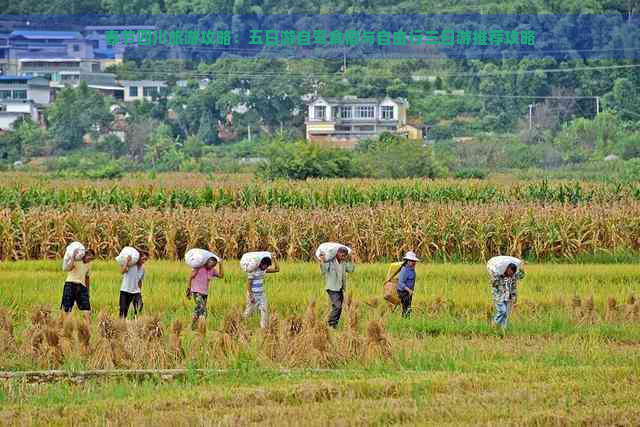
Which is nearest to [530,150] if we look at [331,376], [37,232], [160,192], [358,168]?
[358,168]

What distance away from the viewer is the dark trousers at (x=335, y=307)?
1786 centimetres

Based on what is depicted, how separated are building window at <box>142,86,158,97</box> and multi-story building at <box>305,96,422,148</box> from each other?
15.6 meters

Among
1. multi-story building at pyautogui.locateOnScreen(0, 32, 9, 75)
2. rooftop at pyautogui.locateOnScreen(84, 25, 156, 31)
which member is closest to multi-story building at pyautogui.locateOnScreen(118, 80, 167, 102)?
multi-story building at pyautogui.locateOnScreen(0, 32, 9, 75)

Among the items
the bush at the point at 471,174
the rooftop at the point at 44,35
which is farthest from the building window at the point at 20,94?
the bush at the point at 471,174

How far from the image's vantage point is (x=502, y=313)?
17844 millimetres

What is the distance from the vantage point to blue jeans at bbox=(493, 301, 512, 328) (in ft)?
58.5

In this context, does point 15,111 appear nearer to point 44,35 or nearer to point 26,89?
point 26,89

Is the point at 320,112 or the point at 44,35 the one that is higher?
the point at 44,35

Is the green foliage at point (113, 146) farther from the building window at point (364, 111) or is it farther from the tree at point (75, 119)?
the building window at point (364, 111)

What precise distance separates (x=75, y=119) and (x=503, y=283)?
232 ft

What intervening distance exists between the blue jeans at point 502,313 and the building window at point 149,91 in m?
82.9

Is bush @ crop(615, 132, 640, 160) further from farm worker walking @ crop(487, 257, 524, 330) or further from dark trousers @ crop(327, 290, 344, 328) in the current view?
dark trousers @ crop(327, 290, 344, 328)

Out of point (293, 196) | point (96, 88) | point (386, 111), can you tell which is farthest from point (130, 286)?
point (96, 88)

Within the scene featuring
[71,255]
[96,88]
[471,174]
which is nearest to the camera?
[71,255]
